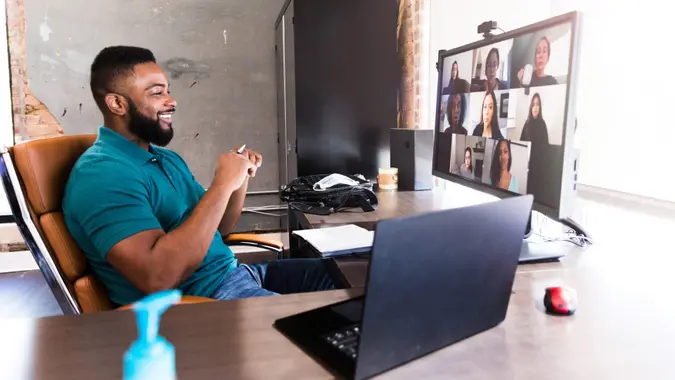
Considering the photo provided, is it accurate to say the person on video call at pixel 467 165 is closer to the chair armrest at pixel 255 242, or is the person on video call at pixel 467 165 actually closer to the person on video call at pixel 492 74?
the person on video call at pixel 492 74

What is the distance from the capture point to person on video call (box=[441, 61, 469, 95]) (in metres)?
1.51

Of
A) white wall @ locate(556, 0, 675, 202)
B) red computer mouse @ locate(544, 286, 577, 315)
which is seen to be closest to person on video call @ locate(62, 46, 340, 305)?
red computer mouse @ locate(544, 286, 577, 315)

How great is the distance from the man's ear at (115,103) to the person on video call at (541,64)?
45.6 inches

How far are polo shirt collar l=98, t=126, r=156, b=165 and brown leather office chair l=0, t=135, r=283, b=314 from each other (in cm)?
14

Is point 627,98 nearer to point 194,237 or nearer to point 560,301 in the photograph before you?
point 560,301

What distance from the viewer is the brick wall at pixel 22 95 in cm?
331

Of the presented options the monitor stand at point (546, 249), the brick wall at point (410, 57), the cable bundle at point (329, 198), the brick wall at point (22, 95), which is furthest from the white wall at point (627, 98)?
the brick wall at point (22, 95)

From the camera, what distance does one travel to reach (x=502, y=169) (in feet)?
4.29

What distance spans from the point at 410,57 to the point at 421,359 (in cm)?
226

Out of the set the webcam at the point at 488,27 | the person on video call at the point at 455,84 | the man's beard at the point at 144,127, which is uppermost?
the webcam at the point at 488,27

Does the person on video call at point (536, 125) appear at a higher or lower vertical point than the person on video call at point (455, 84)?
lower

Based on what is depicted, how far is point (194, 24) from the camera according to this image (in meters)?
3.56

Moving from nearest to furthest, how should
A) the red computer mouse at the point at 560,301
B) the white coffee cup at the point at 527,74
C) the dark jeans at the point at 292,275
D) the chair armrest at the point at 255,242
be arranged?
the red computer mouse at the point at 560,301
the white coffee cup at the point at 527,74
the dark jeans at the point at 292,275
the chair armrest at the point at 255,242

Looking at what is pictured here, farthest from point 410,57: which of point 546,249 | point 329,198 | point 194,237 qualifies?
point 194,237
